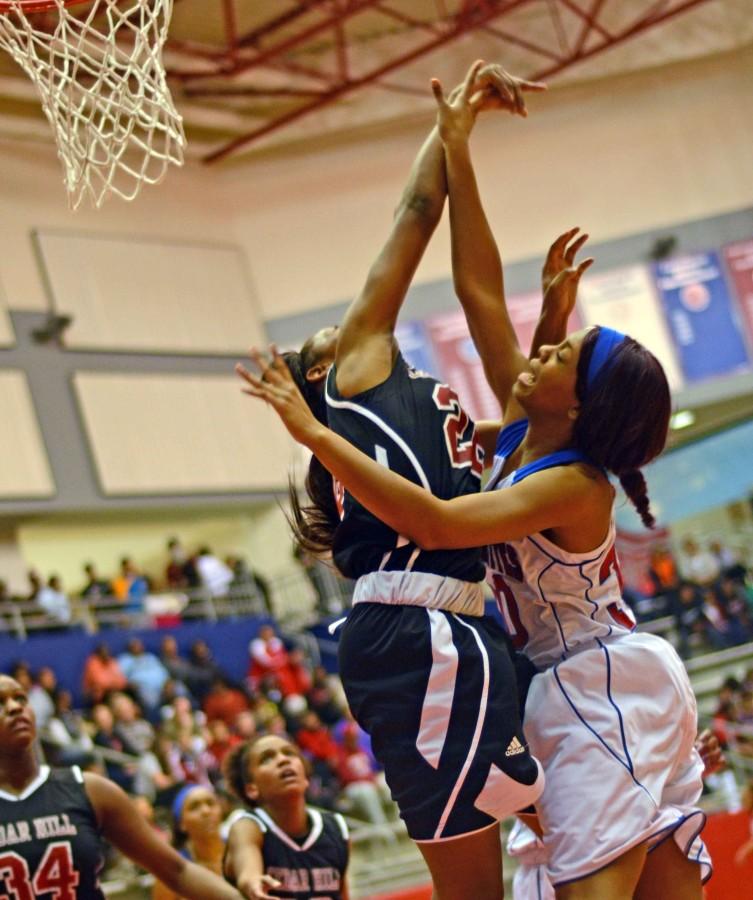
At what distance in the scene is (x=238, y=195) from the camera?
23266 millimetres

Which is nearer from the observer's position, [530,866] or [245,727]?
[530,866]

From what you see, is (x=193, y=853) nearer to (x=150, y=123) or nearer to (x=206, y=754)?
(x=150, y=123)

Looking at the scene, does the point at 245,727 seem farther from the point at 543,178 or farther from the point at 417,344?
the point at 543,178

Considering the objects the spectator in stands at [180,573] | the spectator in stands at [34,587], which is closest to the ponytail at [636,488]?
the spectator in stands at [34,587]

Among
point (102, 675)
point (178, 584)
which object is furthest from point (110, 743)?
point (178, 584)

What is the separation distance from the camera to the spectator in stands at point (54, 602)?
656 inches

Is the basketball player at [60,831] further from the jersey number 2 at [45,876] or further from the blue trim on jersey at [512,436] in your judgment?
the blue trim on jersey at [512,436]

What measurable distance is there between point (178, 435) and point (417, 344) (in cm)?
399

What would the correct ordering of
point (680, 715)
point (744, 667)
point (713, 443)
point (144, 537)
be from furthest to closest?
point (713, 443) < point (144, 537) < point (744, 667) < point (680, 715)

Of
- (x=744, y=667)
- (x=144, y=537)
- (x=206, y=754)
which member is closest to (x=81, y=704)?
(x=206, y=754)

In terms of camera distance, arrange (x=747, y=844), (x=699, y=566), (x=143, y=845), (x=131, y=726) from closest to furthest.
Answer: (x=143, y=845) → (x=747, y=844) → (x=131, y=726) → (x=699, y=566)

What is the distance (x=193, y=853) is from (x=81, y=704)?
937 cm

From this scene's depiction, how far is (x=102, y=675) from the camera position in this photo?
15.0m

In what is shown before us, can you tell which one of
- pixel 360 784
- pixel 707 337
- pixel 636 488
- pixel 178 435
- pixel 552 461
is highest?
pixel 178 435
